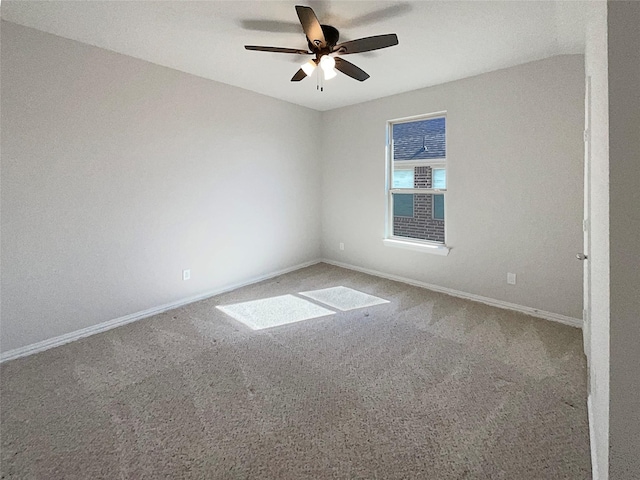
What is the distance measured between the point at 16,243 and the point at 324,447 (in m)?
2.73

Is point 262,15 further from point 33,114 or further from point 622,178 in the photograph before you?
point 622,178

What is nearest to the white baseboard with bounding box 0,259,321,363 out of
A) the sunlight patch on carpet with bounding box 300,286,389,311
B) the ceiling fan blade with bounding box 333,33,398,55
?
the sunlight patch on carpet with bounding box 300,286,389,311

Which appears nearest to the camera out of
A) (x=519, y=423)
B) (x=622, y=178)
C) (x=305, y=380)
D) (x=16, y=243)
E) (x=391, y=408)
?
(x=622, y=178)

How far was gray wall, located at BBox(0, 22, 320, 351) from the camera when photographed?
2426mm

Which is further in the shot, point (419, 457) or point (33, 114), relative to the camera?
point (33, 114)

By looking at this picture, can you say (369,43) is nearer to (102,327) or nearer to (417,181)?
(417,181)

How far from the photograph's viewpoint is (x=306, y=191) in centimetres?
497

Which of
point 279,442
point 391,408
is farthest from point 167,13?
point 391,408


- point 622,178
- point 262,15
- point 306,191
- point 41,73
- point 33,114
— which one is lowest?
point 622,178

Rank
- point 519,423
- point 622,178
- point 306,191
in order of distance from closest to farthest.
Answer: point 622,178, point 519,423, point 306,191

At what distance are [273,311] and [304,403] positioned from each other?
58.9 inches

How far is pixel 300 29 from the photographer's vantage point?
2.46 meters

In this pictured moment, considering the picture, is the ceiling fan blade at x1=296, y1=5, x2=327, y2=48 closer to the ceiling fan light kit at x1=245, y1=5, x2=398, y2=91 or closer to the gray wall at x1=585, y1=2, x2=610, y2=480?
the ceiling fan light kit at x1=245, y1=5, x2=398, y2=91

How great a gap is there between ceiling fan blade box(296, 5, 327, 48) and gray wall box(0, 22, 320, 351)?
6.12 ft
